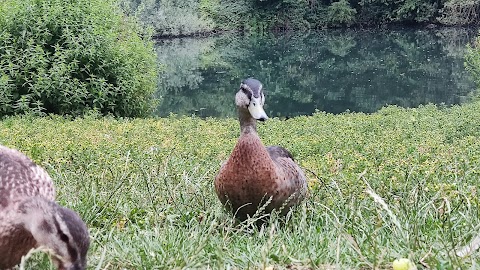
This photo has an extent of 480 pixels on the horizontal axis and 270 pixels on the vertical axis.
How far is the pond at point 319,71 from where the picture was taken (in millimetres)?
26734

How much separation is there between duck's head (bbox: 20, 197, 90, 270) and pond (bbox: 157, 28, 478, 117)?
17.8 m

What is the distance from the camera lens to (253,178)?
4199 millimetres

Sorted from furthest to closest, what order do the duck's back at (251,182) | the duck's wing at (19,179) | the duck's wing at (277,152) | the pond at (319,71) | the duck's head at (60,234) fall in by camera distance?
the pond at (319,71) < the duck's wing at (277,152) < the duck's back at (251,182) < the duck's wing at (19,179) < the duck's head at (60,234)

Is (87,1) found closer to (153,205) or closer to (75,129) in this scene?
(75,129)

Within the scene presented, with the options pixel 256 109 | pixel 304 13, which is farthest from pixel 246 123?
pixel 304 13

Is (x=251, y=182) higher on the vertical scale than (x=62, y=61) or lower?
higher

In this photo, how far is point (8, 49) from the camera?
49.1 feet

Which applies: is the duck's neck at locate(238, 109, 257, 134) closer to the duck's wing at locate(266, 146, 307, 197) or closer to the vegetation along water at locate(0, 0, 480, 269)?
the duck's wing at locate(266, 146, 307, 197)

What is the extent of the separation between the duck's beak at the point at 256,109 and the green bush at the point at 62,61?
11.2 m

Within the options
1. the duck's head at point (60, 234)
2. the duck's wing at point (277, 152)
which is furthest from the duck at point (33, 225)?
the duck's wing at point (277, 152)

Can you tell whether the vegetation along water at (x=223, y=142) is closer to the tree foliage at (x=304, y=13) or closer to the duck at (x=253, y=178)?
the duck at (x=253, y=178)

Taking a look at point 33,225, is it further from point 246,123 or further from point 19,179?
point 246,123

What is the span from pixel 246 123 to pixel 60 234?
2.29 metres

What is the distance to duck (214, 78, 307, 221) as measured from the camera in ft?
13.8
